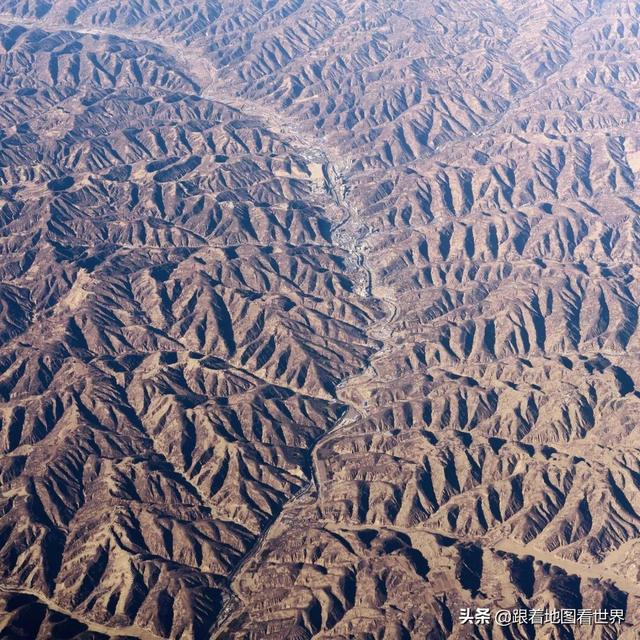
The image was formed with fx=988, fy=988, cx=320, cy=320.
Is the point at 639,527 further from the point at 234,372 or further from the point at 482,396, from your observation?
the point at 234,372

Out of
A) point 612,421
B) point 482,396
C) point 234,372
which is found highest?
point 234,372

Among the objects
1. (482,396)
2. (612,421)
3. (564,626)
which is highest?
(482,396)

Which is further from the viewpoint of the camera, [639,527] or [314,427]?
[314,427]

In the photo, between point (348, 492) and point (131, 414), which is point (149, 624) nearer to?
point (348, 492)

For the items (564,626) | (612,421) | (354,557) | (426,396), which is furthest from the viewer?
(426,396)

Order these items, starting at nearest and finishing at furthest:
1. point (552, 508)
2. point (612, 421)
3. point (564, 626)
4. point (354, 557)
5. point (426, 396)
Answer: point (564, 626)
point (354, 557)
point (552, 508)
point (612, 421)
point (426, 396)

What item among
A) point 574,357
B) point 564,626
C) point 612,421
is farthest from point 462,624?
point 574,357

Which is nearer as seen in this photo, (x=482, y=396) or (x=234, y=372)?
(x=482, y=396)

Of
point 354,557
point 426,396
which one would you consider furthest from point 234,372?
point 354,557

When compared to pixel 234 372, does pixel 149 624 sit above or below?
below
